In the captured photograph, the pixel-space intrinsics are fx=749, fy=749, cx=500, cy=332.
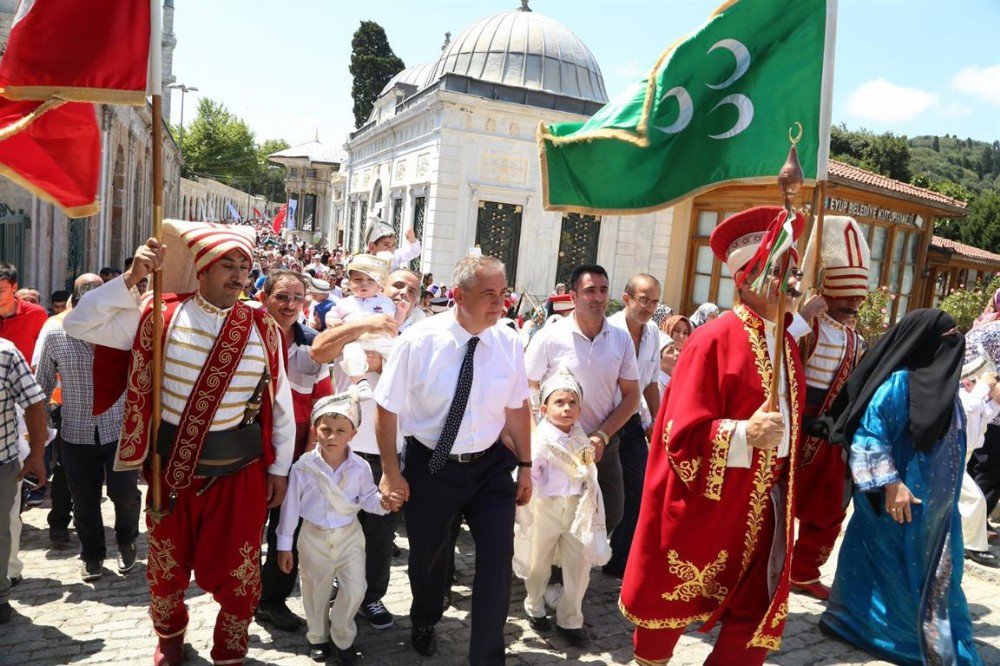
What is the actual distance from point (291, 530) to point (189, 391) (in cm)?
94

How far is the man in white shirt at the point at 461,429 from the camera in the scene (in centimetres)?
369

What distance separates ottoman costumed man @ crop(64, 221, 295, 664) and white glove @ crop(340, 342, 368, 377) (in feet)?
2.73

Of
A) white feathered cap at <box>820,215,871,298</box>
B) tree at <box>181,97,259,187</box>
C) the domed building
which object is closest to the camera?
white feathered cap at <box>820,215,871,298</box>

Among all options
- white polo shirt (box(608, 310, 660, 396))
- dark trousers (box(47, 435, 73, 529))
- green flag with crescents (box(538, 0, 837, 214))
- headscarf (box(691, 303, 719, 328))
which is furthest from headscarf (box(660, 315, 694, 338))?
dark trousers (box(47, 435, 73, 529))

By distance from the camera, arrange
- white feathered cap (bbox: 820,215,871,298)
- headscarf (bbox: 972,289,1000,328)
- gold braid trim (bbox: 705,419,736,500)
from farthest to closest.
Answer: headscarf (bbox: 972,289,1000,328)
white feathered cap (bbox: 820,215,871,298)
gold braid trim (bbox: 705,419,736,500)

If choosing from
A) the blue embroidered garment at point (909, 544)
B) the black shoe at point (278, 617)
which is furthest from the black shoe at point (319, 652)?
→ the blue embroidered garment at point (909, 544)

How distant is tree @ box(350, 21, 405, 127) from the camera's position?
5028 centimetres

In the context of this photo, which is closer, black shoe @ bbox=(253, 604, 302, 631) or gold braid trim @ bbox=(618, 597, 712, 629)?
gold braid trim @ bbox=(618, 597, 712, 629)

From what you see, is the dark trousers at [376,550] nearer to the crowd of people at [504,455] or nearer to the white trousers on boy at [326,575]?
the crowd of people at [504,455]

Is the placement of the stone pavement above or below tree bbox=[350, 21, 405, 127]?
below

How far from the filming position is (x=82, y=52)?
10.9 ft

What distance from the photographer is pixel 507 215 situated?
65.8 ft

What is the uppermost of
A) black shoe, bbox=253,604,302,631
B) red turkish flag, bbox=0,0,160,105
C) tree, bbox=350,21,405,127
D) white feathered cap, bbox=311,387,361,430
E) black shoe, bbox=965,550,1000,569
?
tree, bbox=350,21,405,127

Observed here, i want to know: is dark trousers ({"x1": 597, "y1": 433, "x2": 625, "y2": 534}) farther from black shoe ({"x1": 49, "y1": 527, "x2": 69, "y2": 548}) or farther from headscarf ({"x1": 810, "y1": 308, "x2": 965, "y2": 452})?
black shoe ({"x1": 49, "y1": 527, "x2": 69, "y2": 548})
